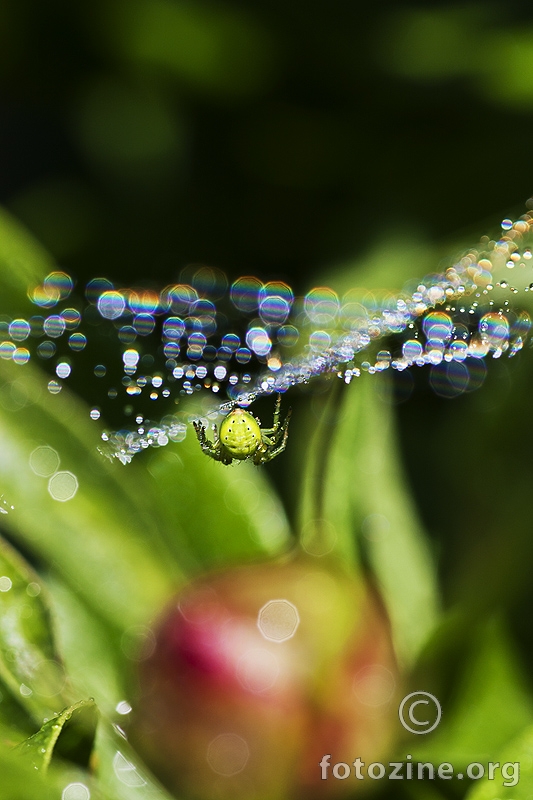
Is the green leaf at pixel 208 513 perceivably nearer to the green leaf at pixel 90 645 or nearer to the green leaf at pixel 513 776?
the green leaf at pixel 90 645

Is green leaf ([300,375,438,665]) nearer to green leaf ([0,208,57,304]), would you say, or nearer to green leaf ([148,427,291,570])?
green leaf ([148,427,291,570])

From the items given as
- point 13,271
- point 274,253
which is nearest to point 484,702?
point 13,271

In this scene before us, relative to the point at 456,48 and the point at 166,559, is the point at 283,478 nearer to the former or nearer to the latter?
the point at 166,559

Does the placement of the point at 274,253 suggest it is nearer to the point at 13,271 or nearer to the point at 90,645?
the point at 13,271

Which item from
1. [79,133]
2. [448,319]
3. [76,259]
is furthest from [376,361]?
[79,133]

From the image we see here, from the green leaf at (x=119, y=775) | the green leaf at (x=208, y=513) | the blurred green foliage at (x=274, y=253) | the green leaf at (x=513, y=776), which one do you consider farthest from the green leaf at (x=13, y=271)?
the green leaf at (x=513, y=776)

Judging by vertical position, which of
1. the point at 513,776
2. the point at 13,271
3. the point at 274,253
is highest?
the point at 274,253
